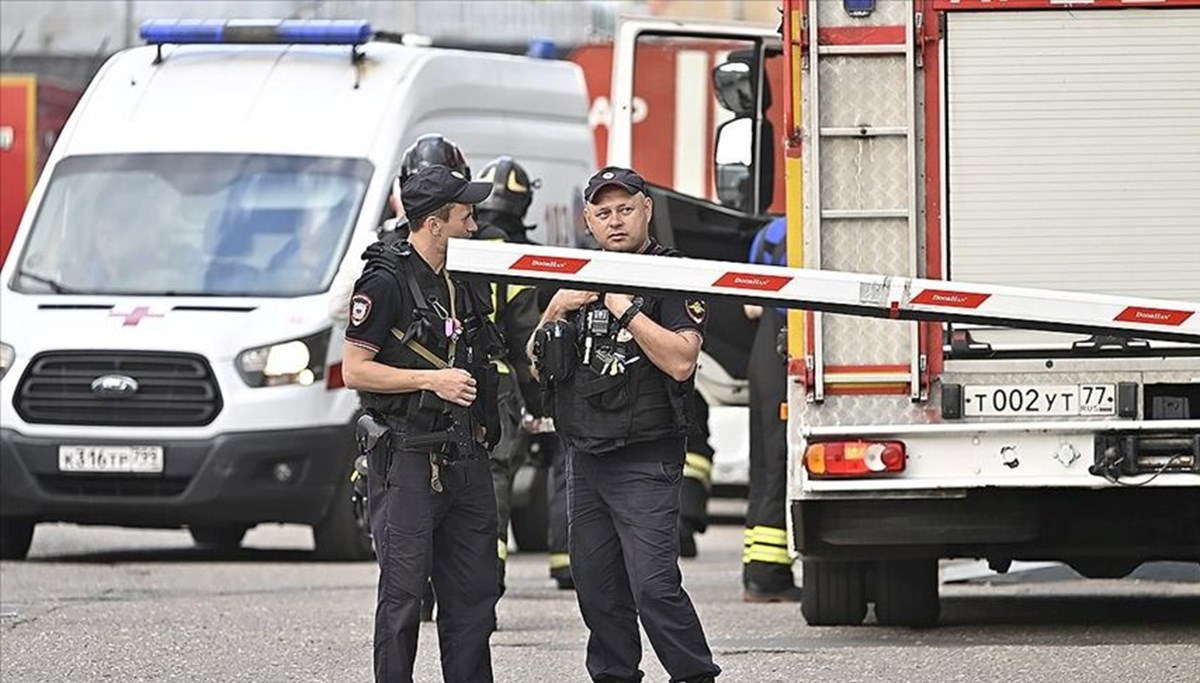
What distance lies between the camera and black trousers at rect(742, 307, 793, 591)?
39.5 feet

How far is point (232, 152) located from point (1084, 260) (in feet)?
20.8

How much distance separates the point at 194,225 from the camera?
14.8 m

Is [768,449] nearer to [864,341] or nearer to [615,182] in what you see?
[864,341]

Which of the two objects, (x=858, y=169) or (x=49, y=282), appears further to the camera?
(x=49, y=282)

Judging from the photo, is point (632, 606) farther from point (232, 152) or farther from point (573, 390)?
point (232, 152)

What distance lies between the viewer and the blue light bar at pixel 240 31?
15172 mm

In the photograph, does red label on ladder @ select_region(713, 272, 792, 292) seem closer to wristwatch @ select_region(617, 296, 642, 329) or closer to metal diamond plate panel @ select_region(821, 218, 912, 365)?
wristwatch @ select_region(617, 296, 642, 329)

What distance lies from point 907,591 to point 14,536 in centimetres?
585

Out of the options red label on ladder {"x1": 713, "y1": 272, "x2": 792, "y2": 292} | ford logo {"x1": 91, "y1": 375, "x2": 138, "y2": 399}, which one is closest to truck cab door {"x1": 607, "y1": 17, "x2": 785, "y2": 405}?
ford logo {"x1": 91, "y1": 375, "x2": 138, "y2": 399}

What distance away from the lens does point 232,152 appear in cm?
1501

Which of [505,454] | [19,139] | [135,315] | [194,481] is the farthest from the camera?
[19,139]

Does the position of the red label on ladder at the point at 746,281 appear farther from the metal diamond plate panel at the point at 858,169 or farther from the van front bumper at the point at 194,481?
the van front bumper at the point at 194,481

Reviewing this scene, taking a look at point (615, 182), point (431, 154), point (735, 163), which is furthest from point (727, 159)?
point (615, 182)

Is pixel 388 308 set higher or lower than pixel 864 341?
higher
